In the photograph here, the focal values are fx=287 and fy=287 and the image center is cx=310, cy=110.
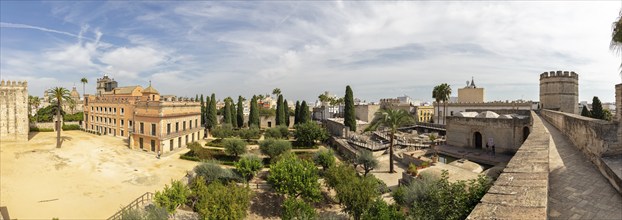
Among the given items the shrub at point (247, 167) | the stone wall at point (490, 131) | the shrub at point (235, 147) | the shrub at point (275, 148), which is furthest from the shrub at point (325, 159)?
the stone wall at point (490, 131)

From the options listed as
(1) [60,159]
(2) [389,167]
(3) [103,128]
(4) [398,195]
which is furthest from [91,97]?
(4) [398,195]

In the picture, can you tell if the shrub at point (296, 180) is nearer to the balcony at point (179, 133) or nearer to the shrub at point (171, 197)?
the shrub at point (171, 197)

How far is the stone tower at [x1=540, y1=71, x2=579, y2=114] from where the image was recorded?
3089cm

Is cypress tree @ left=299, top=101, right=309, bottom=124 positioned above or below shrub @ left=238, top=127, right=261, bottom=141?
above

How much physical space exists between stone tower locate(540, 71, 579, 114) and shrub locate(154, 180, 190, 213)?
37234mm

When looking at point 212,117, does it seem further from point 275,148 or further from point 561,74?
point 561,74

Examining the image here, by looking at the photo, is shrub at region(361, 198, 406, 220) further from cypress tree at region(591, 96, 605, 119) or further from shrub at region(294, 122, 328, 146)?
cypress tree at region(591, 96, 605, 119)

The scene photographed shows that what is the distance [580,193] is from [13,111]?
4678cm

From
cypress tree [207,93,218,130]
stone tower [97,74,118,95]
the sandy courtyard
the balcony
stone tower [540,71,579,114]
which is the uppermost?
stone tower [97,74,118,95]

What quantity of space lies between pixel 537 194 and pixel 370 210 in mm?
11005

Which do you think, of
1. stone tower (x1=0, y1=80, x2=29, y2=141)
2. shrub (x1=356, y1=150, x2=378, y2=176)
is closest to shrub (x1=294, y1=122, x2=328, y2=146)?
shrub (x1=356, y1=150, x2=378, y2=176)

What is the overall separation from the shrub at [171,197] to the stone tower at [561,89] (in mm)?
37234

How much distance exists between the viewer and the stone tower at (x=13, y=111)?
3156 cm

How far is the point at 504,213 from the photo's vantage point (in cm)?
339
